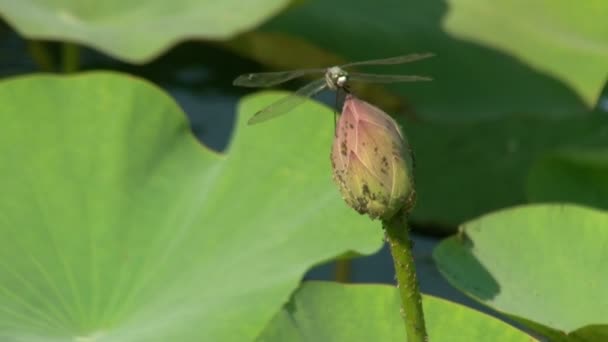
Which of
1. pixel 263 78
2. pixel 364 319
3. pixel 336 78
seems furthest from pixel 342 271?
pixel 336 78

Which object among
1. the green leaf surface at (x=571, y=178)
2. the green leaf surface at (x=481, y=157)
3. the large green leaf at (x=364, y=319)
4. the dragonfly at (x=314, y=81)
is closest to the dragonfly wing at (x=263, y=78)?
the dragonfly at (x=314, y=81)

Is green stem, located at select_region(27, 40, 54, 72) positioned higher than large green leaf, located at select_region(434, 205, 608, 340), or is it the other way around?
green stem, located at select_region(27, 40, 54, 72)

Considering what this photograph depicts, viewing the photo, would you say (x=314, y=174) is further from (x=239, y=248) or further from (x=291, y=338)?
(x=291, y=338)

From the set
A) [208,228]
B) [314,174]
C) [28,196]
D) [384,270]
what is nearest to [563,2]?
[384,270]

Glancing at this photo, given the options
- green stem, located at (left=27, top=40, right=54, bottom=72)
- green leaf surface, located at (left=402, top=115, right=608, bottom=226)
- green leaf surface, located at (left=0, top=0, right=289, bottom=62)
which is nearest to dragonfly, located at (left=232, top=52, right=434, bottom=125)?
green leaf surface, located at (left=0, top=0, right=289, bottom=62)

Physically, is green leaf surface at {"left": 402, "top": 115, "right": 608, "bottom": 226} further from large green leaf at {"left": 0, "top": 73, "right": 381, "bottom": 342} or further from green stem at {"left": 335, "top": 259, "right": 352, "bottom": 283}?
large green leaf at {"left": 0, "top": 73, "right": 381, "bottom": 342}
